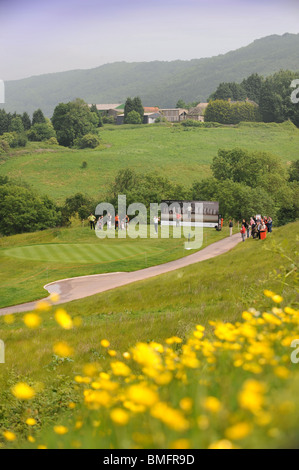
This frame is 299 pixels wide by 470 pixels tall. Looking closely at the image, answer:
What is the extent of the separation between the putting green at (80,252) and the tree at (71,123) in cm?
10866

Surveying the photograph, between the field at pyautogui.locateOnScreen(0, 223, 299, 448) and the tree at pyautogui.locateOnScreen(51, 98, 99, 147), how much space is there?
12929 centimetres

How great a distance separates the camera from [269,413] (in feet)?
7.45

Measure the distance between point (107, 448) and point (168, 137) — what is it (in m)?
137

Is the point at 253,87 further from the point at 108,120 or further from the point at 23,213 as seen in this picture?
the point at 23,213

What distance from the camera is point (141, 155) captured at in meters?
116

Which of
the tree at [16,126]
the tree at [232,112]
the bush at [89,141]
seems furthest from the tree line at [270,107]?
the tree at [16,126]

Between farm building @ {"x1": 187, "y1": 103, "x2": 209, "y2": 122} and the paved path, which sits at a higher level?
farm building @ {"x1": 187, "y1": 103, "x2": 209, "y2": 122}

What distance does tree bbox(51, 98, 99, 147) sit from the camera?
140m

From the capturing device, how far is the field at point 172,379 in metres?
2.29

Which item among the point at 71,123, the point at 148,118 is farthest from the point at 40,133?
the point at 148,118

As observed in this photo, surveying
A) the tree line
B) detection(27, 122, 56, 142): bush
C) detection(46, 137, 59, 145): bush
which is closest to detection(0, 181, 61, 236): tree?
detection(46, 137, 59, 145): bush

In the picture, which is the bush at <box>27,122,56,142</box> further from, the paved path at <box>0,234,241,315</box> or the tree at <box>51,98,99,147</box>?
the paved path at <box>0,234,241,315</box>

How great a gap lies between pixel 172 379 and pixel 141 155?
11429 centimetres
